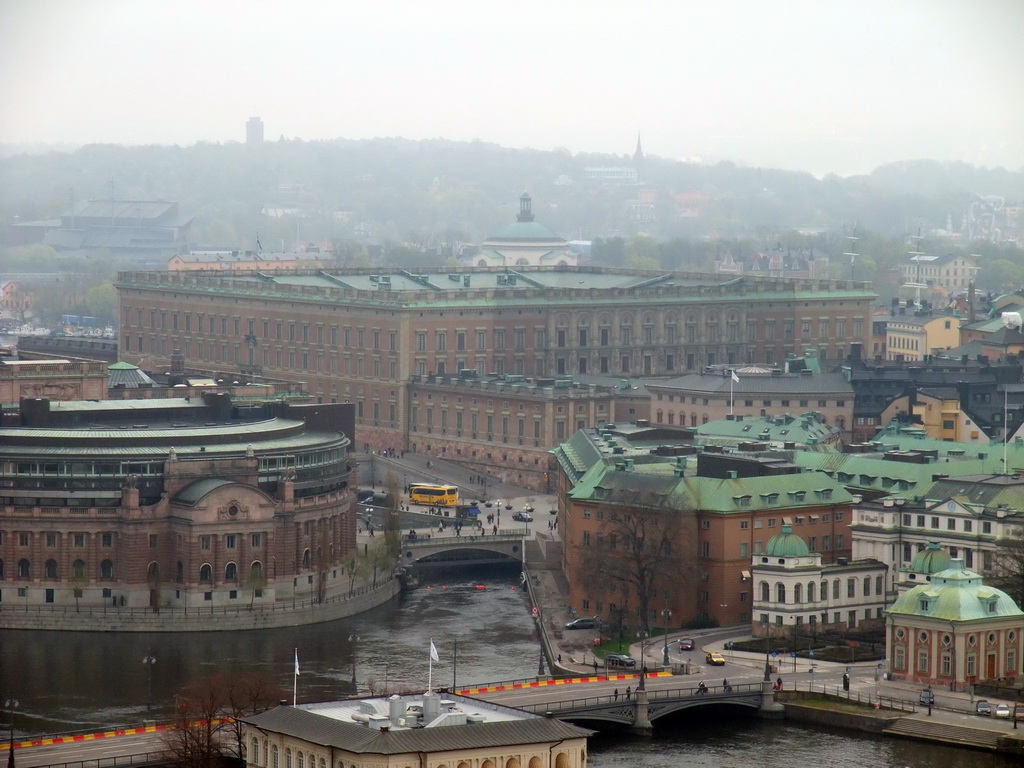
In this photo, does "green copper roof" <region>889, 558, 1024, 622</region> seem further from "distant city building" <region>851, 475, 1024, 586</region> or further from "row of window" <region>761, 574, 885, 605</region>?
"distant city building" <region>851, 475, 1024, 586</region>

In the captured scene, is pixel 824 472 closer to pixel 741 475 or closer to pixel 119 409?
pixel 741 475

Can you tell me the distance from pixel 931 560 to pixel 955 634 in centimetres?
881

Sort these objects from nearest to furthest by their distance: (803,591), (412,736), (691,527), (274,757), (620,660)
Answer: (412,736) < (274,757) < (620,660) < (803,591) < (691,527)

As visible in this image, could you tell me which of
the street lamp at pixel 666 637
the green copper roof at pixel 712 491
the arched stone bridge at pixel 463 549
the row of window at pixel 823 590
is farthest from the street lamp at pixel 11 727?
the arched stone bridge at pixel 463 549

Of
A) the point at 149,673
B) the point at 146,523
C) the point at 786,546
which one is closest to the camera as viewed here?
the point at 149,673

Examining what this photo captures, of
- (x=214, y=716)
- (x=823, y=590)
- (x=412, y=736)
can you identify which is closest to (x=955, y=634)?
(x=823, y=590)

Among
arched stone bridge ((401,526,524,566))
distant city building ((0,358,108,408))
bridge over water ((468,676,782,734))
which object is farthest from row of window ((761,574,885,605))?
distant city building ((0,358,108,408))

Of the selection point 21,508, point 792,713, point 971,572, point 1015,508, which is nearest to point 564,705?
point 792,713

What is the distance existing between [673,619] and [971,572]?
54.5ft

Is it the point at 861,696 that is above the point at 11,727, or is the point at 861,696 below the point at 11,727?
above

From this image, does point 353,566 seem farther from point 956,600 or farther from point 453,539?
point 956,600

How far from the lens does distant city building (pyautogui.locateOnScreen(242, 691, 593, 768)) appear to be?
93.9m

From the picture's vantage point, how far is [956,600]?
123 m

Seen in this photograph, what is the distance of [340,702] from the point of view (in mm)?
102000
